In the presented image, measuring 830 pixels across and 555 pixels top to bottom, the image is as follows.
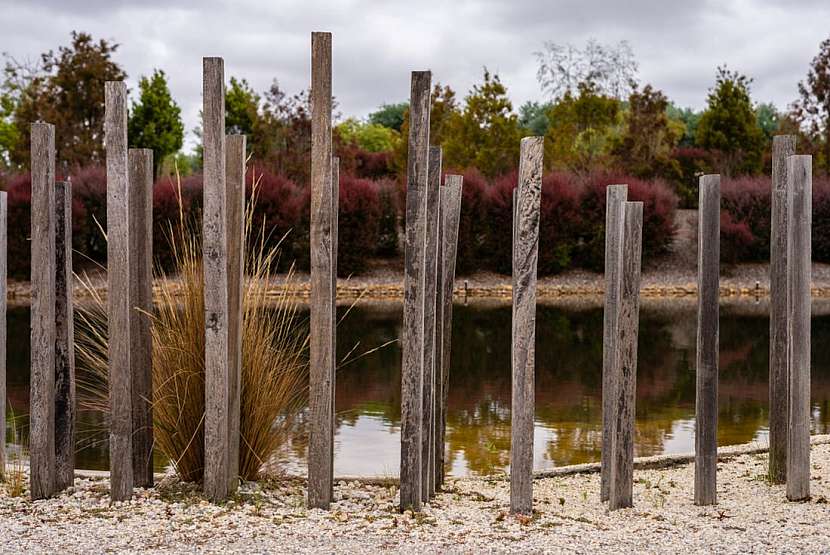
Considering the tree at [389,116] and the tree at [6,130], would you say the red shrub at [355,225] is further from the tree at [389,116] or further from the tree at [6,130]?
the tree at [389,116]

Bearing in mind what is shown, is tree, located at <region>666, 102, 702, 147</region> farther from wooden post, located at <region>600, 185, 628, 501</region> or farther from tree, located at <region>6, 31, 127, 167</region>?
wooden post, located at <region>600, 185, 628, 501</region>

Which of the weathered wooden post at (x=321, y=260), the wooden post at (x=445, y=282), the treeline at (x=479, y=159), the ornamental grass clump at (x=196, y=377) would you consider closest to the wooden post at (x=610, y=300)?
the wooden post at (x=445, y=282)

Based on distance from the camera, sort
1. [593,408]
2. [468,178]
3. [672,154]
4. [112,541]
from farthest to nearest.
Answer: [672,154] < [468,178] < [593,408] < [112,541]

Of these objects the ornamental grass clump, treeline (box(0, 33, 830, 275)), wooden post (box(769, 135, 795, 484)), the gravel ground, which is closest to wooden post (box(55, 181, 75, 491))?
the ornamental grass clump

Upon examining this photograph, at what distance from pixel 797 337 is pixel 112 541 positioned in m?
3.11

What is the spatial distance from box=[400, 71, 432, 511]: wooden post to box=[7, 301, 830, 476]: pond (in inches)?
67.3

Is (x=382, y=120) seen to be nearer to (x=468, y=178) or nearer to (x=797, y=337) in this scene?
(x=468, y=178)

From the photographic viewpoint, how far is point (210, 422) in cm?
440

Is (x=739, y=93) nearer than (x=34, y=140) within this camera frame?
No

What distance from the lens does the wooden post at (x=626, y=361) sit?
177 inches

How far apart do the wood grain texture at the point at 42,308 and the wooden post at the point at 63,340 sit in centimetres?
7

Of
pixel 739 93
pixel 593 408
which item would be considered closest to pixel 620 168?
pixel 739 93

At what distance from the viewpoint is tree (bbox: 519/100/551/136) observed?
4375cm

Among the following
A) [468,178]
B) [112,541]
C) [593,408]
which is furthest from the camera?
[468,178]
